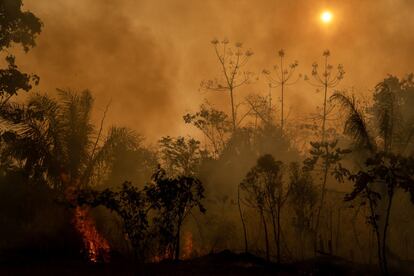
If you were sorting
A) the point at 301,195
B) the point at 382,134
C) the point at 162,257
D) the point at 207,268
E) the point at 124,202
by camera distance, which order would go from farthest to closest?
the point at 301,195
the point at 162,257
the point at 382,134
the point at 207,268
the point at 124,202

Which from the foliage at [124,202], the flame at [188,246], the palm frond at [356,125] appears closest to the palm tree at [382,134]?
the palm frond at [356,125]

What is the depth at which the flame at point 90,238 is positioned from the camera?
15.9 m

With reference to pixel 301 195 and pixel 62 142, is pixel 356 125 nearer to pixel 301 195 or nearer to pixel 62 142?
pixel 301 195

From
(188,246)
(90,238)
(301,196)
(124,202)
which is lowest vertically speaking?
(188,246)

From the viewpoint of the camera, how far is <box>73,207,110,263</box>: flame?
52.1ft

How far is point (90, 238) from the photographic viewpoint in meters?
16.0

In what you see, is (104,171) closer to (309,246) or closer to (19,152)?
(19,152)

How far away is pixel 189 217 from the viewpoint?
972 inches

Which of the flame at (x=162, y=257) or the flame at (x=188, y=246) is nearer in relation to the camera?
the flame at (x=162, y=257)

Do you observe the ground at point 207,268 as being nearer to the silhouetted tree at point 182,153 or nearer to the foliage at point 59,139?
the foliage at point 59,139

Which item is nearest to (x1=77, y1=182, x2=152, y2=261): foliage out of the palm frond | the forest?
the forest

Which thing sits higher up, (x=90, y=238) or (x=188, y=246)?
(x=90, y=238)

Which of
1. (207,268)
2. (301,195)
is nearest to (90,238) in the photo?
(207,268)

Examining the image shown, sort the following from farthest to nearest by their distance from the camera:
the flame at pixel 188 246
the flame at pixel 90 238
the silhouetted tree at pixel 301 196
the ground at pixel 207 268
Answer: the flame at pixel 188 246 → the silhouetted tree at pixel 301 196 → the flame at pixel 90 238 → the ground at pixel 207 268
